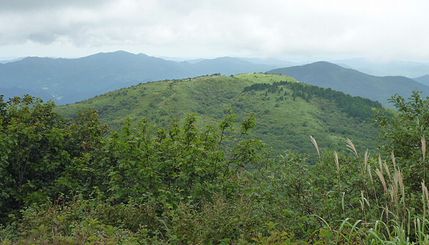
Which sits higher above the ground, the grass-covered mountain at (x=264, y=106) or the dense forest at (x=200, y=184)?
the dense forest at (x=200, y=184)

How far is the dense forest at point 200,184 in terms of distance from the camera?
5797 millimetres

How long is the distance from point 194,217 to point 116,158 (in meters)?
7.00

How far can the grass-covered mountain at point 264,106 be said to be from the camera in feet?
466

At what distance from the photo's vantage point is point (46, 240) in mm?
6297

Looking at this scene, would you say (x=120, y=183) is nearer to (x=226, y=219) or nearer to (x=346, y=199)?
(x=226, y=219)

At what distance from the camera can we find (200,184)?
11680 millimetres

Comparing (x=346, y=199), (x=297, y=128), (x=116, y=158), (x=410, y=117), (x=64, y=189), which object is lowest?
(x=297, y=128)

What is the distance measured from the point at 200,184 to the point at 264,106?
514ft

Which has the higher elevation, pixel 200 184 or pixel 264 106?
pixel 200 184

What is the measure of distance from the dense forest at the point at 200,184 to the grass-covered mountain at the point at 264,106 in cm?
11568

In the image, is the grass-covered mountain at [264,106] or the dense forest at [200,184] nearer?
the dense forest at [200,184]

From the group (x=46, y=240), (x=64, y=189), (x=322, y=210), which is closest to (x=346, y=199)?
(x=322, y=210)

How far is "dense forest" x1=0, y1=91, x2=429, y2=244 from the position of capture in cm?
580

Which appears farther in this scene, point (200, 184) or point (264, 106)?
point (264, 106)
